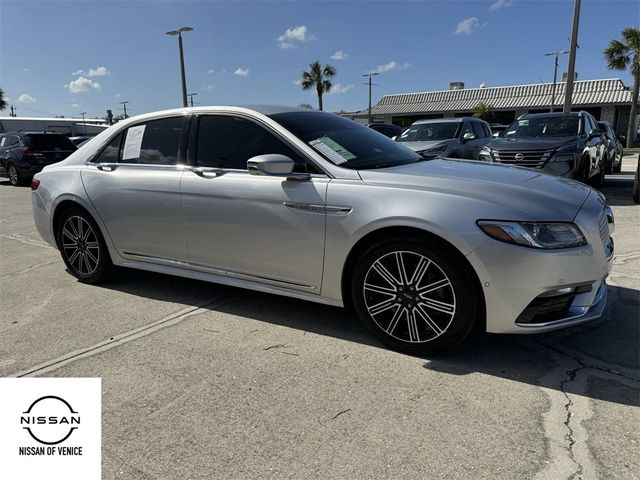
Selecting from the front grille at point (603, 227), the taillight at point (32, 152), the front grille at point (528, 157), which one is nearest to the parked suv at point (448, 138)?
the front grille at point (528, 157)

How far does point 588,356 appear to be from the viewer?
3.15 metres

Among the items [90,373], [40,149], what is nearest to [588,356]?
[90,373]

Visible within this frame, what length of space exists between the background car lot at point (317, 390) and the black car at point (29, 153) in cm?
1222

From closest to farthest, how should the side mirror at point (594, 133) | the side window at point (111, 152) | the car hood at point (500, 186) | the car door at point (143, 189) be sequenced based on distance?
1. the car hood at point (500, 186)
2. the car door at point (143, 189)
3. the side window at point (111, 152)
4. the side mirror at point (594, 133)

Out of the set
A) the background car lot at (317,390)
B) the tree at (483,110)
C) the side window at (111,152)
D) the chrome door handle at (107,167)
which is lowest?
the background car lot at (317,390)

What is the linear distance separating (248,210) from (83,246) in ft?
6.91

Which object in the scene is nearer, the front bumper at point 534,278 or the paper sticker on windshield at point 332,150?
the front bumper at point 534,278

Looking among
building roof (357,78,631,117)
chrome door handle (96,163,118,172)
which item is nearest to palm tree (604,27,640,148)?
building roof (357,78,631,117)

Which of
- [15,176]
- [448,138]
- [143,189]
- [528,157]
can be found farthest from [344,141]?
[15,176]

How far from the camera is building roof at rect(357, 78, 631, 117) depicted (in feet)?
125

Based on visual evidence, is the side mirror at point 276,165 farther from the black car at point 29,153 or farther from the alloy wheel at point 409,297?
the black car at point 29,153

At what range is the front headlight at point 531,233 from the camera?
2.76 meters

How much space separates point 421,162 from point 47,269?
4238 millimetres

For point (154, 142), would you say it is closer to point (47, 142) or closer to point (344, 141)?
point (344, 141)
